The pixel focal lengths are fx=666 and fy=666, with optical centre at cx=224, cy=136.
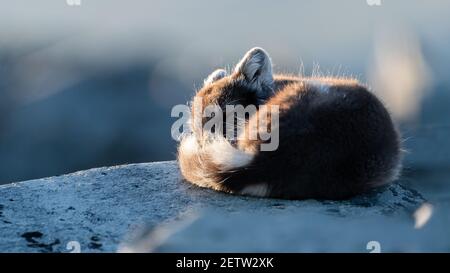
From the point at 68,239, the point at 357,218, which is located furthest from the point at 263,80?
the point at 68,239

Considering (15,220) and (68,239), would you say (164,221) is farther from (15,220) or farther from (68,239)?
(15,220)

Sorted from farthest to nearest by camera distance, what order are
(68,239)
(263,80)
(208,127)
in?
(263,80), (208,127), (68,239)

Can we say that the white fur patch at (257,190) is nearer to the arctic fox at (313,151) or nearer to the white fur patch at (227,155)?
the arctic fox at (313,151)

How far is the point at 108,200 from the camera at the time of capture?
405cm

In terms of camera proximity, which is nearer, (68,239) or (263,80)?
(68,239)

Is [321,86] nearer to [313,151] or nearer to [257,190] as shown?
[313,151]

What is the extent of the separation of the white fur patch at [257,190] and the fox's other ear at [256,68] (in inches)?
32.0

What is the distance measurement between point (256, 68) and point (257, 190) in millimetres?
905

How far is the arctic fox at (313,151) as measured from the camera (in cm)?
351

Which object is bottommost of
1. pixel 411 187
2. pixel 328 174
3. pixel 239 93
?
pixel 411 187

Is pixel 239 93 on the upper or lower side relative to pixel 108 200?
upper

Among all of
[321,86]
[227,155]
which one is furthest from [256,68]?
[227,155]

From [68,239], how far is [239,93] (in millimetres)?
1438

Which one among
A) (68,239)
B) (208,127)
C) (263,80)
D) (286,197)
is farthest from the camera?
(263,80)
